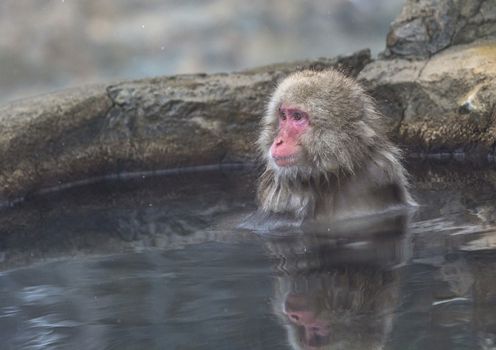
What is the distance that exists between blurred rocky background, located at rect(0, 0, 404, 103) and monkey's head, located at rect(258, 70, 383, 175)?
277cm

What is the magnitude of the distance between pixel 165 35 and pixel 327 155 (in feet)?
10.5

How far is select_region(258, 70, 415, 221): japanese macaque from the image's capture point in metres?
4.87

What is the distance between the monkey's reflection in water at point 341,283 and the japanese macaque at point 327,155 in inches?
7.4

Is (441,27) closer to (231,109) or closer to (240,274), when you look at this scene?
(231,109)

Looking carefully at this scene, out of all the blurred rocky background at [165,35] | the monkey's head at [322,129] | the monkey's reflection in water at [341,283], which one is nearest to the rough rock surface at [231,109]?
the blurred rocky background at [165,35]

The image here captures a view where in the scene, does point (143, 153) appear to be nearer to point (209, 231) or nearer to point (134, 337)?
point (209, 231)

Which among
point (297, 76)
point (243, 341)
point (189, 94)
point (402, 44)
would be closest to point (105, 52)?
point (189, 94)

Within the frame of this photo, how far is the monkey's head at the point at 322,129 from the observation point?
16.0 ft

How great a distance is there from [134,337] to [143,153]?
143 inches

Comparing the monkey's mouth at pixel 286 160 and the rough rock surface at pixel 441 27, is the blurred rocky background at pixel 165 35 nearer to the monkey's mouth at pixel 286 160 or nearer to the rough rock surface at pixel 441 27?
the rough rock surface at pixel 441 27

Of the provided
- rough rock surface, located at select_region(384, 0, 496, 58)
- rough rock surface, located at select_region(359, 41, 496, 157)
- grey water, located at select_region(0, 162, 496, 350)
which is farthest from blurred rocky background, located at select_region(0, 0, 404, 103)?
grey water, located at select_region(0, 162, 496, 350)

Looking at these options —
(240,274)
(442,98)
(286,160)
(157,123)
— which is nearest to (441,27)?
(442,98)

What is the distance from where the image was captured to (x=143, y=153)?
6750mm

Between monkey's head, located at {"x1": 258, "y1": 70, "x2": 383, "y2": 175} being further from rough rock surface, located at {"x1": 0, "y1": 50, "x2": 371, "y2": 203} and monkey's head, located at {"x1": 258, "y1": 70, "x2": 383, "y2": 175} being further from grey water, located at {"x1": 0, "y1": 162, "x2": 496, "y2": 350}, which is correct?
rough rock surface, located at {"x1": 0, "y1": 50, "x2": 371, "y2": 203}
